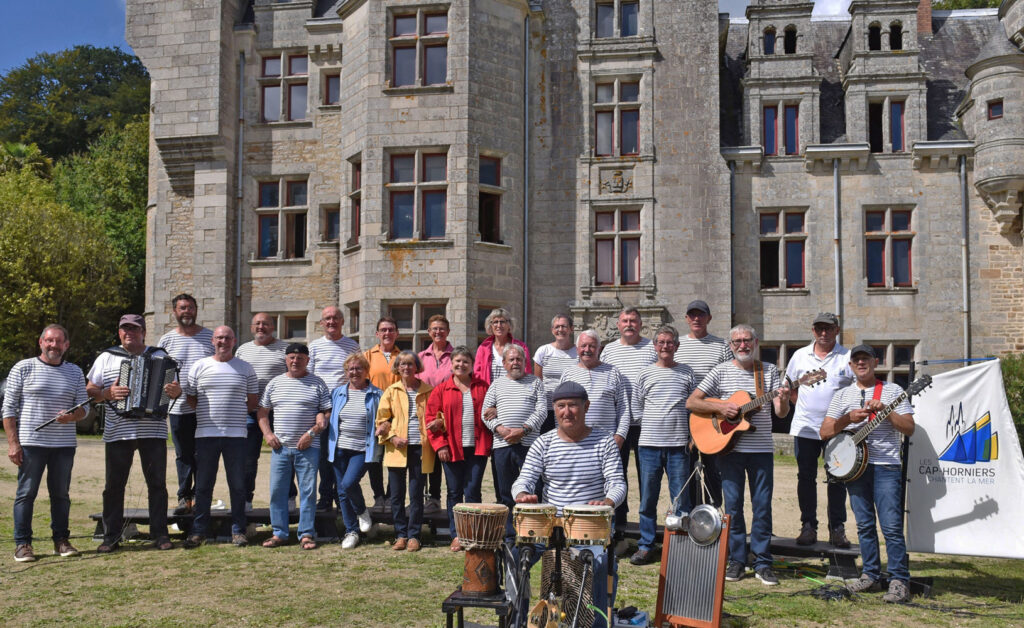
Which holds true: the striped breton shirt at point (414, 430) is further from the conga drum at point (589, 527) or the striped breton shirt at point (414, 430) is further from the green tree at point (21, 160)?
the green tree at point (21, 160)

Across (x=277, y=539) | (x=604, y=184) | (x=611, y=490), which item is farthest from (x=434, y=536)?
(x=604, y=184)

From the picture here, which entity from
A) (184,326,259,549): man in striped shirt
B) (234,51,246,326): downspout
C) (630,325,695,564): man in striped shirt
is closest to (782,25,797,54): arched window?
(234,51,246,326): downspout

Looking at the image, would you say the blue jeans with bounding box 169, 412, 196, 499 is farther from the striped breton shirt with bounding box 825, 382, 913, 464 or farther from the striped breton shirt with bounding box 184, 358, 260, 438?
the striped breton shirt with bounding box 825, 382, 913, 464

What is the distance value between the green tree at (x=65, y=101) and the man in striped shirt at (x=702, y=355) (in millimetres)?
39796

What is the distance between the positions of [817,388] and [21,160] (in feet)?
120

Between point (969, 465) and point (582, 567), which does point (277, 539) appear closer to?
point (582, 567)

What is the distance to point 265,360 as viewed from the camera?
9.07 m

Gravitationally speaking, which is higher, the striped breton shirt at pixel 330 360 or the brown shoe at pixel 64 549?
the striped breton shirt at pixel 330 360

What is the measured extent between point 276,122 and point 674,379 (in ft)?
47.4

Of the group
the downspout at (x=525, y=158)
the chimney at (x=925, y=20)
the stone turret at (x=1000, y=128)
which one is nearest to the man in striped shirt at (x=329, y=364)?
the downspout at (x=525, y=158)

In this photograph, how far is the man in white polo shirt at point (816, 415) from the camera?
24.8 ft

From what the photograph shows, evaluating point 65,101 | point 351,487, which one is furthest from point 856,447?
point 65,101

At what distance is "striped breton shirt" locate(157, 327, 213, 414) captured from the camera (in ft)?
28.3

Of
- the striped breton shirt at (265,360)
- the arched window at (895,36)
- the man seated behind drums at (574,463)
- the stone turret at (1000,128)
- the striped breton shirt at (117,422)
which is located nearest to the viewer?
the man seated behind drums at (574,463)
